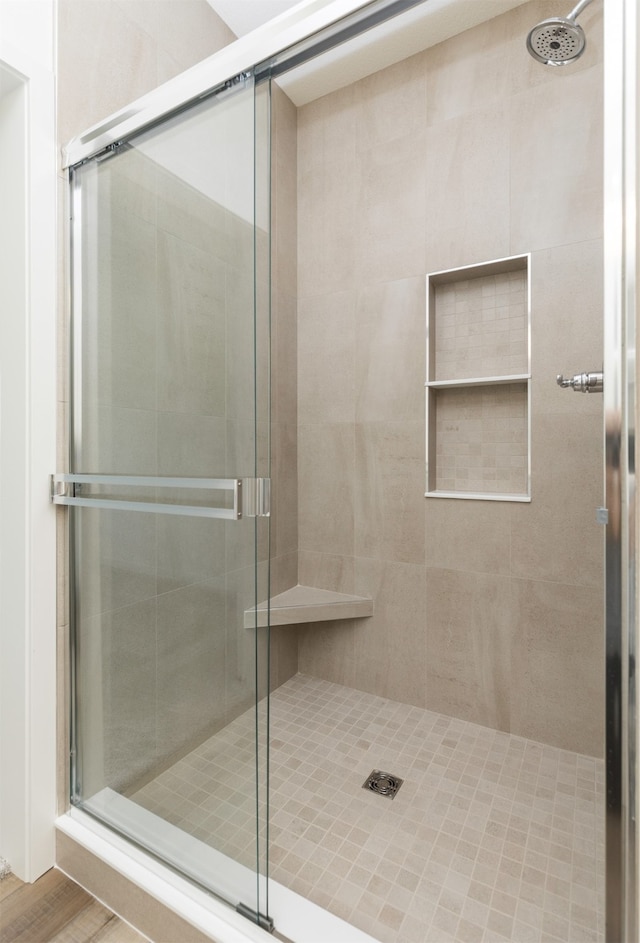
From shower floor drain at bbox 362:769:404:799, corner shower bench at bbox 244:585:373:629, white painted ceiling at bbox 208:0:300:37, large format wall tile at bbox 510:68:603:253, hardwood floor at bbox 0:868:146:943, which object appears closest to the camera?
hardwood floor at bbox 0:868:146:943

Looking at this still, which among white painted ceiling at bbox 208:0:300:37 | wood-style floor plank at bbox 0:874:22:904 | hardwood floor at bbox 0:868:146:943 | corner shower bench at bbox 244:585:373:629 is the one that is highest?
white painted ceiling at bbox 208:0:300:37

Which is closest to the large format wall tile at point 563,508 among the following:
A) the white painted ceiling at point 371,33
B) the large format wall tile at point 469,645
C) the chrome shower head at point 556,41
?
the large format wall tile at point 469,645

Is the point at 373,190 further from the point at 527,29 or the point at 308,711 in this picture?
the point at 308,711

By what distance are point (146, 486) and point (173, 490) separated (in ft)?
0.28

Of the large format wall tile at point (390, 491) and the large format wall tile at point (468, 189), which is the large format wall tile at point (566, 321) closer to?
the large format wall tile at point (468, 189)

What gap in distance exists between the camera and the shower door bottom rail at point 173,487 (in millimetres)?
830

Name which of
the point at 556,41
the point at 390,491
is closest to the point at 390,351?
the point at 390,491

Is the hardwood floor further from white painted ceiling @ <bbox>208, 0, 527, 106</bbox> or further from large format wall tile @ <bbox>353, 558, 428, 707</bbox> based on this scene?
white painted ceiling @ <bbox>208, 0, 527, 106</bbox>

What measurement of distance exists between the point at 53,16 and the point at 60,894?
192 cm

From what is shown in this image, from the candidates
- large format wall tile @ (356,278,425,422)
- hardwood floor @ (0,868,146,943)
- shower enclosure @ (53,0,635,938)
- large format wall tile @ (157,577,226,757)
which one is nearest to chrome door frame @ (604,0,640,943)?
shower enclosure @ (53,0,635,938)

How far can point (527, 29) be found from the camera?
161cm

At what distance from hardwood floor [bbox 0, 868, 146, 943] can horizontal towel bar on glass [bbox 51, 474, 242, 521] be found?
0.83 meters

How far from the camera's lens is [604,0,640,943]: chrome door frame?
58 centimetres

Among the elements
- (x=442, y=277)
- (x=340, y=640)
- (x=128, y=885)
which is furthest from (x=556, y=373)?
(x=128, y=885)
